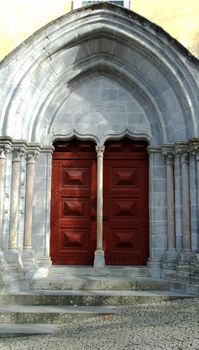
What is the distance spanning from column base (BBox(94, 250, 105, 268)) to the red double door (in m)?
0.23

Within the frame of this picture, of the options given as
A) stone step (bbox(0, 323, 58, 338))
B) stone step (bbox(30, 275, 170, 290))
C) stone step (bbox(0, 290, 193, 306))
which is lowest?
stone step (bbox(0, 323, 58, 338))

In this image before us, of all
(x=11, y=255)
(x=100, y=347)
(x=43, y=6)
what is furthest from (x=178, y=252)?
(x=43, y=6)

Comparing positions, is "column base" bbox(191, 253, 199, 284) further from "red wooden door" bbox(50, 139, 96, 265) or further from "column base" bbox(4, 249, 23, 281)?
"column base" bbox(4, 249, 23, 281)

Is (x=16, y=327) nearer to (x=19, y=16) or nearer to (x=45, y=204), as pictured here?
(x=45, y=204)

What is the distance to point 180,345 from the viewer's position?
11.8 ft

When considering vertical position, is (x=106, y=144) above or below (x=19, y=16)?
below

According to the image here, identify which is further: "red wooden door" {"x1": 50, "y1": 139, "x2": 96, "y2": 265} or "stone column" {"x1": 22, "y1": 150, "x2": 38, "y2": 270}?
"red wooden door" {"x1": 50, "y1": 139, "x2": 96, "y2": 265}

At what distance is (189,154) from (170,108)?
34.0 inches

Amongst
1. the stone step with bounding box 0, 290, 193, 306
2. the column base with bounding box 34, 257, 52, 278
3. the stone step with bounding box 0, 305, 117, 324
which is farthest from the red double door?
the stone step with bounding box 0, 305, 117, 324

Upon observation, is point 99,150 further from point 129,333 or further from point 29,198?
point 129,333

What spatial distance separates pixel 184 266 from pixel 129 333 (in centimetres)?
216

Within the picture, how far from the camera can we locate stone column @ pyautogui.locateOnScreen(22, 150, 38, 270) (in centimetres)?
629

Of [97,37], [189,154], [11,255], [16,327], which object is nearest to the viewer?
[16,327]

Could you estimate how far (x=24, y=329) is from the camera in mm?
4418
